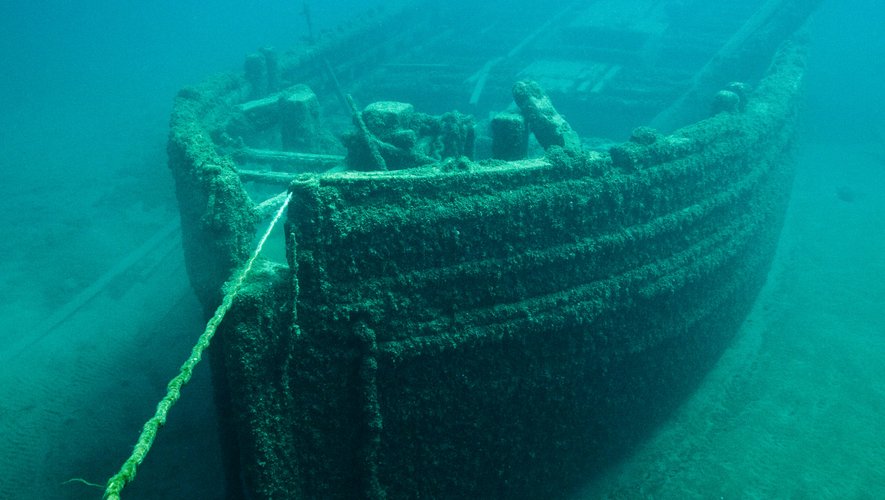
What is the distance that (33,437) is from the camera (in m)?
5.41

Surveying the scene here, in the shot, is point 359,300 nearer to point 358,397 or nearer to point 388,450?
point 358,397

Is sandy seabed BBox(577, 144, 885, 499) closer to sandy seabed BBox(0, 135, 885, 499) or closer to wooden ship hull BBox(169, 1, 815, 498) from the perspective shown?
sandy seabed BBox(0, 135, 885, 499)

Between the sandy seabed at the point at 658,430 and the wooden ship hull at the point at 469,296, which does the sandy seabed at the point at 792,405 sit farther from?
the wooden ship hull at the point at 469,296

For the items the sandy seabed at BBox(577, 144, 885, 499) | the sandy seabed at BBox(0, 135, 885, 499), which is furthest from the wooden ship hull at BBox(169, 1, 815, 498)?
the sandy seabed at BBox(0, 135, 885, 499)

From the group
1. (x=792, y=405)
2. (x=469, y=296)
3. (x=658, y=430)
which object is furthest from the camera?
(x=792, y=405)

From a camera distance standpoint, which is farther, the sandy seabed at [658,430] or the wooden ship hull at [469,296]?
the sandy seabed at [658,430]

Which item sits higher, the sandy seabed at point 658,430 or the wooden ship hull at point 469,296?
the wooden ship hull at point 469,296

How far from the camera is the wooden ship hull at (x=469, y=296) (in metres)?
3.17

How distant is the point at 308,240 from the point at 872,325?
8.48 meters

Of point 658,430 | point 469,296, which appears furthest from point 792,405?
point 469,296

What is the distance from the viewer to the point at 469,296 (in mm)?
3566

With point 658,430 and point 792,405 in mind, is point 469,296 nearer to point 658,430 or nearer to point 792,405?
point 658,430

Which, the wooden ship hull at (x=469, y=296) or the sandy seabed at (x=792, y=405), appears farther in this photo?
the sandy seabed at (x=792, y=405)

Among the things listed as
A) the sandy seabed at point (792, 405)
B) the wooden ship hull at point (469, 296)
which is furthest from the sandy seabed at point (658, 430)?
the wooden ship hull at point (469, 296)
